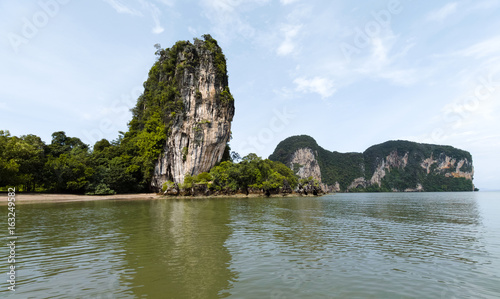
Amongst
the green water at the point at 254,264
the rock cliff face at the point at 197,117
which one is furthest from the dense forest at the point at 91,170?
the green water at the point at 254,264

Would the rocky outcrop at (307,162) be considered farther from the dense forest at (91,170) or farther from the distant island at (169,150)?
the dense forest at (91,170)

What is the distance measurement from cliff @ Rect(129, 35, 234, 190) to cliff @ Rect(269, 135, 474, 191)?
11296 cm

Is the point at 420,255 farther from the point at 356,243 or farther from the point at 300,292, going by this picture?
the point at 300,292

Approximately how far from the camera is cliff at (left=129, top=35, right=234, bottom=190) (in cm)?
5703

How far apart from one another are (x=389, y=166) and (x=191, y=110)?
184122 mm

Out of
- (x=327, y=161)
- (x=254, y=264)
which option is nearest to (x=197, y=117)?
(x=254, y=264)

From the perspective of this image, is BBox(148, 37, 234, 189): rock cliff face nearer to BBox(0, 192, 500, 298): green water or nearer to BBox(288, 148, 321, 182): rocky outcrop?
BBox(0, 192, 500, 298): green water

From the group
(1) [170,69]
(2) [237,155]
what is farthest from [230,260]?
(2) [237,155]

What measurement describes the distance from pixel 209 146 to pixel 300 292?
53.2 meters

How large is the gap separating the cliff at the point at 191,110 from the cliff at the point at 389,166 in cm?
11296

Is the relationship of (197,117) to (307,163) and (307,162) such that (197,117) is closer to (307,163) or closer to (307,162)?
(307,163)

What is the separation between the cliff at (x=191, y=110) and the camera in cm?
5703

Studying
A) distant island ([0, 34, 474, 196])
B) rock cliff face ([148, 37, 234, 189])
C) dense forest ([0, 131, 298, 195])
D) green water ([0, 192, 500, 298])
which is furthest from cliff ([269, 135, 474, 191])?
green water ([0, 192, 500, 298])

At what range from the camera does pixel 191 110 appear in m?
58.0
